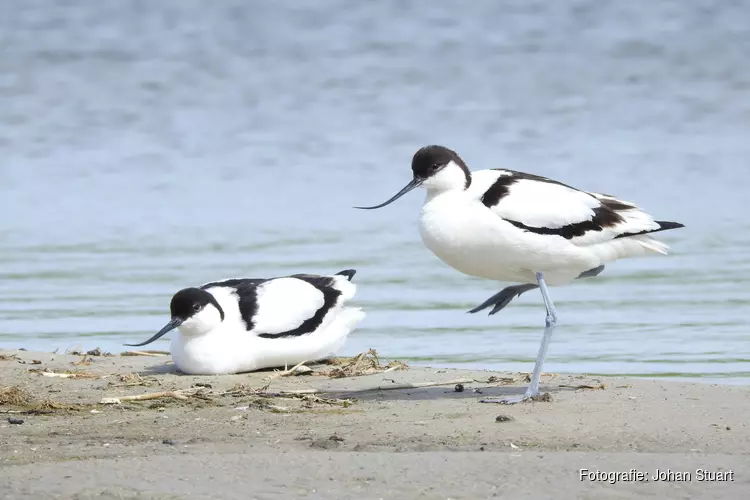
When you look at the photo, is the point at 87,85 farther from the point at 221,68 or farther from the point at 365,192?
the point at 365,192

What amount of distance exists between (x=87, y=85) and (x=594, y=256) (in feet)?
54.7

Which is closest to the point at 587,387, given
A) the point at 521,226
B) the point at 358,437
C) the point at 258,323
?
the point at 521,226

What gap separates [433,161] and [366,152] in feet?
30.8

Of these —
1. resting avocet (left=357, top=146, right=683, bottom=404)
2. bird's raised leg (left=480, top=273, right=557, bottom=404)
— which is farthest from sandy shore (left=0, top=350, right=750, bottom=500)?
resting avocet (left=357, top=146, right=683, bottom=404)

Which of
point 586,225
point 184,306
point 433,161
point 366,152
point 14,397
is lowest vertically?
point 14,397

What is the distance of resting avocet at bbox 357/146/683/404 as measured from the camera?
754cm

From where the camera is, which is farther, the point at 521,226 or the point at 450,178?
the point at 450,178

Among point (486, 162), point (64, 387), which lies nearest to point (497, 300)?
point (64, 387)

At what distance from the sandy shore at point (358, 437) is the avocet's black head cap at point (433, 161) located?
45.8 inches

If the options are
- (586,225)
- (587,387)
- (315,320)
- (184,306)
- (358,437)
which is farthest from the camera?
(315,320)

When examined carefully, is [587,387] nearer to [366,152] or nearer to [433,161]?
Answer: [433,161]

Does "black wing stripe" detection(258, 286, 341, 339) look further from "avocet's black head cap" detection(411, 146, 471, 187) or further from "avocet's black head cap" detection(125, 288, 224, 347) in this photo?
"avocet's black head cap" detection(411, 146, 471, 187)

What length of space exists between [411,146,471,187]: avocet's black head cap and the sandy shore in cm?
116

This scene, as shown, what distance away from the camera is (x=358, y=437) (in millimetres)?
6594
